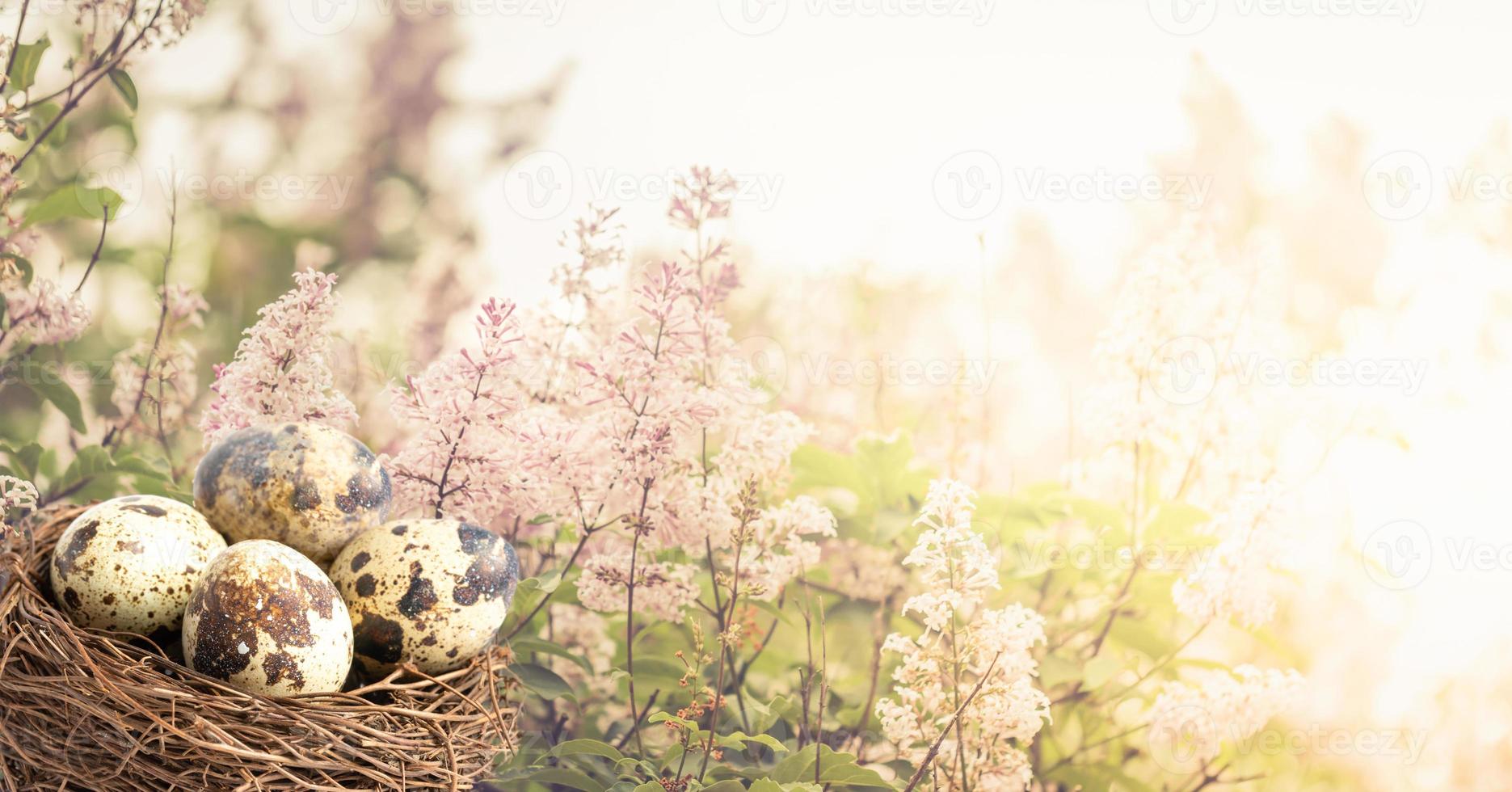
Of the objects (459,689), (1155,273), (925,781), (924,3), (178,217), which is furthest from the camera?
(178,217)

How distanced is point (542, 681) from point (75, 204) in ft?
2.51

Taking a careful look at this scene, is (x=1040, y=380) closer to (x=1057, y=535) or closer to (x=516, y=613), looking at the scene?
(x=1057, y=535)

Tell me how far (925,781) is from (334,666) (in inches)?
24.2

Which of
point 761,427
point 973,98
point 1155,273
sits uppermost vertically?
point 973,98

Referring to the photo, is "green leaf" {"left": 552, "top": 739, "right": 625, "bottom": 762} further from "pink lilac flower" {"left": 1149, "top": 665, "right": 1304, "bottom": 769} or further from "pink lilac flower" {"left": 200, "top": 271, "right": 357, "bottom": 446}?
"pink lilac flower" {"left": 1149, "top": 665, "right": 1304, "bottom": 769}

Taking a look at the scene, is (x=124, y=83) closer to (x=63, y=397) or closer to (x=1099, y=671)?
(x=63, y=397)

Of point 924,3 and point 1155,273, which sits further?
point 924,3

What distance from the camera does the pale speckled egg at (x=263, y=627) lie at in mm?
800

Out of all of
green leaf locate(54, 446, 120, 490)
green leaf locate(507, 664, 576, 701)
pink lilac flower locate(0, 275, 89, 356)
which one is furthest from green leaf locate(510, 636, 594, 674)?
pink lilac flower locate(0, 275, 89, 356)

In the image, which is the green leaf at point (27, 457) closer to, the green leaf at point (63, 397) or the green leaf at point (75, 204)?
the green leaf at point (63, 397)

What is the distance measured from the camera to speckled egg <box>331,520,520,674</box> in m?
0.88

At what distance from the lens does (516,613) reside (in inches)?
44.9

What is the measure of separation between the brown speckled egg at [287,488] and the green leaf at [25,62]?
0.53m

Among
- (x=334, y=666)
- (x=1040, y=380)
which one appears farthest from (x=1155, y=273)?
(x=334, y=666)
